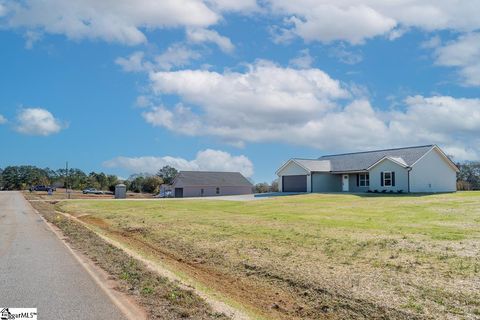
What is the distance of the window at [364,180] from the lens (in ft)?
152

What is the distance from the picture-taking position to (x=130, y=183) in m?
102

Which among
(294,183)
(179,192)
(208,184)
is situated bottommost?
(179,192)

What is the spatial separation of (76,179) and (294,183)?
86930 mm

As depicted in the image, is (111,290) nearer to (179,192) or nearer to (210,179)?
(179,192)

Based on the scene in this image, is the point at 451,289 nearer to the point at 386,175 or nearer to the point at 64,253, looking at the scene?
the point at 64,253

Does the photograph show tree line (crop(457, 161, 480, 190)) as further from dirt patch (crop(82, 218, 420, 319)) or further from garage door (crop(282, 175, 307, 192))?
dirt patch (crop(82, 218, 420, 319))

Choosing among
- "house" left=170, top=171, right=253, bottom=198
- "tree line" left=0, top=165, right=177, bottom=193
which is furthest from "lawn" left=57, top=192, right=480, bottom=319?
"tree line" left=0, top=165, right=177, bottom=193

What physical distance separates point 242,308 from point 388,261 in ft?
13.5

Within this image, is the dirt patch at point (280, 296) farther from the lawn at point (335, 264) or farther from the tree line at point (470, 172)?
the tree line at point (470, 172)

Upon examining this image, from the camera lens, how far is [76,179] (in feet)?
400

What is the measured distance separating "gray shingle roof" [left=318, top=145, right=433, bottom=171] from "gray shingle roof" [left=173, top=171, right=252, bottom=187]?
74.4 feet

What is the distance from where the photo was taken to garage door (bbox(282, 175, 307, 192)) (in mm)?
49750

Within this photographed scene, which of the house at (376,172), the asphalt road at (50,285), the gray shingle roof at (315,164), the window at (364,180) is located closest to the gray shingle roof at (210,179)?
the house at (376,172)

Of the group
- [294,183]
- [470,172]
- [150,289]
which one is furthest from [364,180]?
[150,289]
